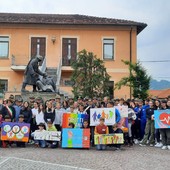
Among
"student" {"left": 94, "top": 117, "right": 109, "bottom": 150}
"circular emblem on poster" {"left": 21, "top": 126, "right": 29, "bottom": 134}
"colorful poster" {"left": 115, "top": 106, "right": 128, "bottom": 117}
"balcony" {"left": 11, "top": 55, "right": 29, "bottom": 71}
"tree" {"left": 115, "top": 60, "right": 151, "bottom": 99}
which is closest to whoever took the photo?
"student" {"left": 94, "top": 117, "right": 109, "bottom": 150}

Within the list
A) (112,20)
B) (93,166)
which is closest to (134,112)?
(93,166)

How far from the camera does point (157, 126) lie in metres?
13.3

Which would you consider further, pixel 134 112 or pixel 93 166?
pixel 134 112

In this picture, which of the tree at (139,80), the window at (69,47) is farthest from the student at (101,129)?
the window at (69,47)

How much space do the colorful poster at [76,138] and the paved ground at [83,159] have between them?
309mm

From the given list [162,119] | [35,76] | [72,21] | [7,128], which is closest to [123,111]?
[162,119]

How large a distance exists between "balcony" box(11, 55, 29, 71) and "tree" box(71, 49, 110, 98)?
368 inches

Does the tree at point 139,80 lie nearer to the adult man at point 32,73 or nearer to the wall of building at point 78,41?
the wall of building at point 78,41

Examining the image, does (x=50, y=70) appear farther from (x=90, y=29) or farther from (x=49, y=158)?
(x=49, y=158)

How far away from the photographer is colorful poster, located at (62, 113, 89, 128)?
13422 millimetres

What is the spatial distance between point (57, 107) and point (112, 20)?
834 inches

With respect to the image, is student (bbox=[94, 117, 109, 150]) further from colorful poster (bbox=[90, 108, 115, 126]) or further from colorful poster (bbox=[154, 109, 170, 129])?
colorful poster (bbox=[154, 109, 170, 129])

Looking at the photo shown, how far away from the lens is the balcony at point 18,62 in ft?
105

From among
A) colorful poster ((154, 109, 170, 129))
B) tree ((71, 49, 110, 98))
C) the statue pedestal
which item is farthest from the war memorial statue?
colorful poster ((154, 109, 170, 129))
